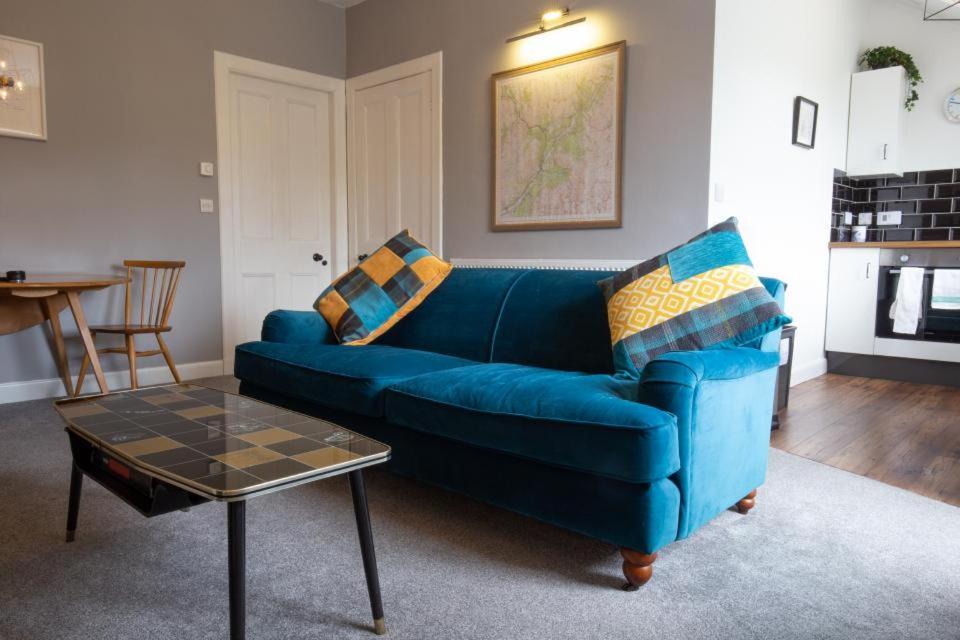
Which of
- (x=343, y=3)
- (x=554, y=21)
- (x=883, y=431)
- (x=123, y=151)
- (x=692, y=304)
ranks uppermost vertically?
(x=343, y=3)

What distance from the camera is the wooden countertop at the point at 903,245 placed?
4.43m

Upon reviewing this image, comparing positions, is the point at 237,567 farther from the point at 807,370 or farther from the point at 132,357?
the point at 807,370

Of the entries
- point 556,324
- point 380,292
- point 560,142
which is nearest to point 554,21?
point 560,142

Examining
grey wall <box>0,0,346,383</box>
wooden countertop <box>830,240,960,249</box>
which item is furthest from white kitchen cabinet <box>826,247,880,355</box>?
grey wall <box>0,0,346,383</box>

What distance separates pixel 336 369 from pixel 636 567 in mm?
1290

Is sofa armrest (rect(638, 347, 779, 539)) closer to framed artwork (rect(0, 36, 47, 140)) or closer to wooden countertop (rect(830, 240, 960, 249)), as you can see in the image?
wooden countertop (rect(830, 240, 960, 249))

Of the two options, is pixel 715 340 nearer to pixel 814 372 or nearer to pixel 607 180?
pixel 607 180

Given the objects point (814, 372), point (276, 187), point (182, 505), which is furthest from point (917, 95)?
point (182, 505)

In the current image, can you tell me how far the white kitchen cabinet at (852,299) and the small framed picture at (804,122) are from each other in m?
1.05

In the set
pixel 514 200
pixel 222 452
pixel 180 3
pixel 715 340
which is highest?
pixel 180 3

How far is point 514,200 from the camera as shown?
13.4ft

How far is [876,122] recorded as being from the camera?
4.98 metres

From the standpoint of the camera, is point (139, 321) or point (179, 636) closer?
point (179, 636)

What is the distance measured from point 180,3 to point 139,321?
2135 mm
